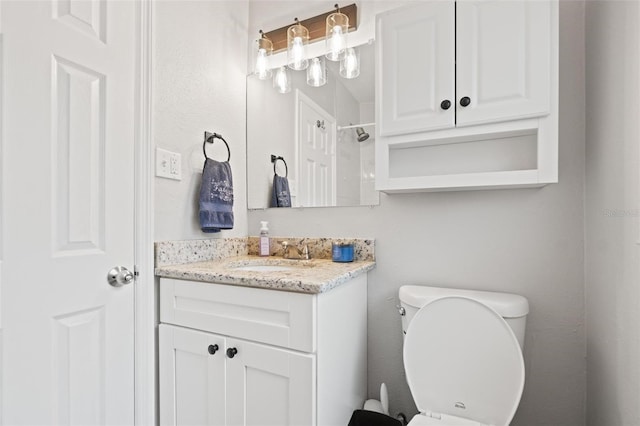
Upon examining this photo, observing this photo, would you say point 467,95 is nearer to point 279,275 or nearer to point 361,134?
point 361,134

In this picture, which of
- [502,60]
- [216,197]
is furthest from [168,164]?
[502,60]

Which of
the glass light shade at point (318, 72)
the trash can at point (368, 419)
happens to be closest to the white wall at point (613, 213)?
the trash can at point (368, 419)

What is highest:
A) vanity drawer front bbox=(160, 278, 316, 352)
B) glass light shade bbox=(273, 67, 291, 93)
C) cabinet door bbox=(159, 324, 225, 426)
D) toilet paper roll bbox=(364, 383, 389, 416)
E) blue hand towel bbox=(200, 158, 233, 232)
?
glass light shade bbox=(273, 67, 291, 93)

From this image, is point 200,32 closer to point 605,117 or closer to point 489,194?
point 489,194

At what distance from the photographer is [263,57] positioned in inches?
65.7

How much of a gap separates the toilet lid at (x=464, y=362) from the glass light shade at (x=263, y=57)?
55.5 inches

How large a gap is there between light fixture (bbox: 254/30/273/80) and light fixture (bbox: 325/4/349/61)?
355mm

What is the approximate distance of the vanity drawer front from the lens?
0.96m

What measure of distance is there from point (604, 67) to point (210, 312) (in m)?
1.59

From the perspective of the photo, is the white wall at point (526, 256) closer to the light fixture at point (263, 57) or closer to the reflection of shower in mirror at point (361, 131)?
the reflection of shower in mirror at point (361, 131)

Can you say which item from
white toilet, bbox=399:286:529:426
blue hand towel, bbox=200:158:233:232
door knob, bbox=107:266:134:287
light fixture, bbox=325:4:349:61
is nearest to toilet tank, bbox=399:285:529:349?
white toilet, bbox=399:286:529:426

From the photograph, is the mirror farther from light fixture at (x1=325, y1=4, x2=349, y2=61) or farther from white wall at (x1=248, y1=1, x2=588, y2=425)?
white wall at (x1=248, y1=1, x2=588, y2=425)

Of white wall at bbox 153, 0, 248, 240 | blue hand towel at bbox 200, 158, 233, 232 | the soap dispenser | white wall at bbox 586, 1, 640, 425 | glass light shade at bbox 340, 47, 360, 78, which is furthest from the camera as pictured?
the soap dispenser

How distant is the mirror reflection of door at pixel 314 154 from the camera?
62.0 inches
